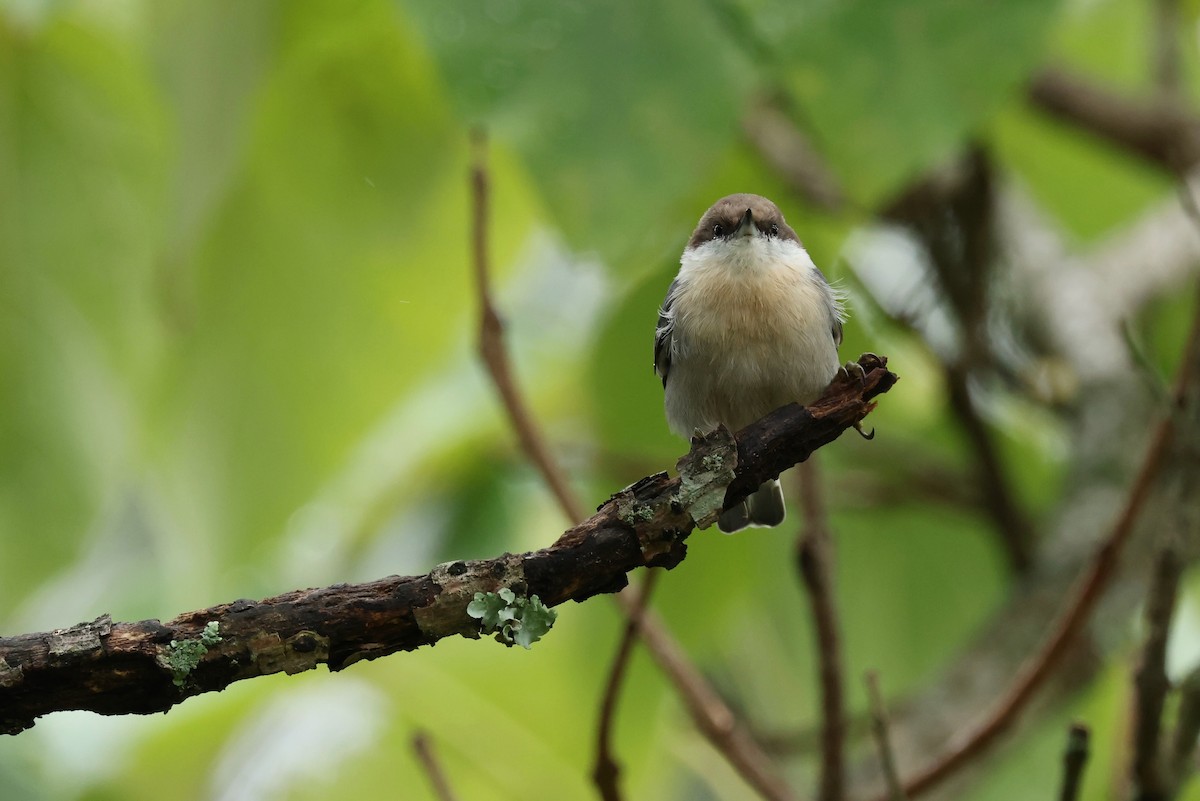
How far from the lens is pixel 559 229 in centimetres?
222

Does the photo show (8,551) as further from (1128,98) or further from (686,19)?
(1128,98)

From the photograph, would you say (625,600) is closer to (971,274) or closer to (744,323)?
(744,323)

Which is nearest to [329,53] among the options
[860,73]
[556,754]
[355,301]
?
[355,301]

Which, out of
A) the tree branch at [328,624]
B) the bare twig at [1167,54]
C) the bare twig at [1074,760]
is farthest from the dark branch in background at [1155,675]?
the bare twig at [1167,54]

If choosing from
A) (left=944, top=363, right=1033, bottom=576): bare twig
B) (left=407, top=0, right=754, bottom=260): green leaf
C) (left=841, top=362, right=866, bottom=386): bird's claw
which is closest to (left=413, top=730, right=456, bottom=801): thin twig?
(left=407, top=0, right=754, bottom=260): green leaf

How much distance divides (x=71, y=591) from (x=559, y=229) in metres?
2.31

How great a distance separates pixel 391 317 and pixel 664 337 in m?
1.15

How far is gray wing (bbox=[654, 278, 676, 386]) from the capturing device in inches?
83.4

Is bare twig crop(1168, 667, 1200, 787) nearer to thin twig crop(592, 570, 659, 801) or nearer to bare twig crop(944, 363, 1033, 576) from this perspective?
thin twig crop(592, 570, 659, 801)

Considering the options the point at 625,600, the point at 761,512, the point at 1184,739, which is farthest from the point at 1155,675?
the point at 625,600

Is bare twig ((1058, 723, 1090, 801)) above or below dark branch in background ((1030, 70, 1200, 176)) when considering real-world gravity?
below

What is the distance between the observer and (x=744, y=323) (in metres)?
2.04

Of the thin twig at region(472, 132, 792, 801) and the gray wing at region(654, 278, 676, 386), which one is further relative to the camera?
the thin twig at region(472, 132, 792, 801)

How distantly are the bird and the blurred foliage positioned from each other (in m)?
0.16
